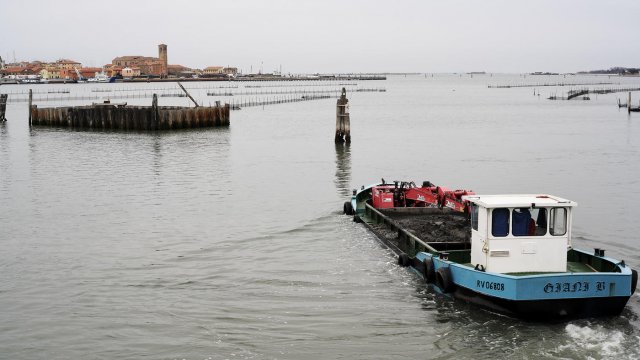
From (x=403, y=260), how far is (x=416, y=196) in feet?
18.3

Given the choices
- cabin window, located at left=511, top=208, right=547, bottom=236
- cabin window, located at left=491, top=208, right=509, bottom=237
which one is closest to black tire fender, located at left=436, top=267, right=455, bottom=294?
cabin window, located at left=491, top=208, right=509, bottom=237

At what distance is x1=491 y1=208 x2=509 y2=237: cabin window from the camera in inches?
583

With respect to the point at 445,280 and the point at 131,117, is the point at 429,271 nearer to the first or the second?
the point at 445,280

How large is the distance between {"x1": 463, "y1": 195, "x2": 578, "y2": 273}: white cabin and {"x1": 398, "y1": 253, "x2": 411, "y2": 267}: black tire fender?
13.7 ft

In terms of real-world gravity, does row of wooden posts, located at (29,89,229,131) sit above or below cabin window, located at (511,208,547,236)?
above

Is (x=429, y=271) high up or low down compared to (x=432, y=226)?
down

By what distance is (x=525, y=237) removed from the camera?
14.8 meters

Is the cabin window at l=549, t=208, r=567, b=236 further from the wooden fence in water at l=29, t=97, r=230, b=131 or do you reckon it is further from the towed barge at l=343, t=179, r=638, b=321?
the wooden fence in water at l=29, t=97, r=230, b=131

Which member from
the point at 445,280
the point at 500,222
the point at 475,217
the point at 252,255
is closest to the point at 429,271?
the point at 445,280

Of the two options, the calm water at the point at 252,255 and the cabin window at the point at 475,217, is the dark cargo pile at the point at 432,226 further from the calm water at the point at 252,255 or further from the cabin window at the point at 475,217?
the cabin window at the point at 475,217

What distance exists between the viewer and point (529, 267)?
1488 centimetres

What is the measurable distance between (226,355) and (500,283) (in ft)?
19.2

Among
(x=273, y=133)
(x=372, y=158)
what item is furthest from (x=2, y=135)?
(x=372, y=158)

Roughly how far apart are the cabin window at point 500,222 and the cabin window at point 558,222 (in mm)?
956
